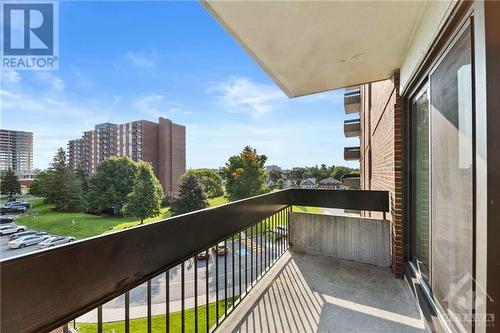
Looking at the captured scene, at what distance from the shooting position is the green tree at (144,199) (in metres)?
20.7

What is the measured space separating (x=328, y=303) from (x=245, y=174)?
772 inches

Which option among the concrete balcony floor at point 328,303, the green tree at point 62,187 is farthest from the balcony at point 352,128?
the green tree at point 62,187

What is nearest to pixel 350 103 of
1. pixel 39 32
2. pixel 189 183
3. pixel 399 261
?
pixel 399 261

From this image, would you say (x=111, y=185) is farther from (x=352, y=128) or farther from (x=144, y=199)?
(x=352, y=128)

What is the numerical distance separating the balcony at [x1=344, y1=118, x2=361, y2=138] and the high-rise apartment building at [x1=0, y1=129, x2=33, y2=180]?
30.8 feet

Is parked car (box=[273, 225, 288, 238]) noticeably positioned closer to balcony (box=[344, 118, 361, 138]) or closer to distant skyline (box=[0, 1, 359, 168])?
balcony (box=[344, 118, 361, 138])

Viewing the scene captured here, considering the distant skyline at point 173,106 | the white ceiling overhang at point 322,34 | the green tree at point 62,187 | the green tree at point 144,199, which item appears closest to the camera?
the white ceiling overhang at point 322,34

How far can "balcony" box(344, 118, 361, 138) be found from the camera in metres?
8.52

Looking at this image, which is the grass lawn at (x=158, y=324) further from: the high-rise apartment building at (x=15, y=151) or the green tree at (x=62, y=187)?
the green tree at (x=62, y=187)

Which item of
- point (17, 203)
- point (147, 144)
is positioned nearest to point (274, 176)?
point (147, 144)

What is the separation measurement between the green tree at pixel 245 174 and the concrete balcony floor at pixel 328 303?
1849 centimetres

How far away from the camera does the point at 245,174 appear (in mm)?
21688

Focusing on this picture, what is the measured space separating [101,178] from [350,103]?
85.1ft

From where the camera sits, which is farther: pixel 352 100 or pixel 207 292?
pixel 352 100
